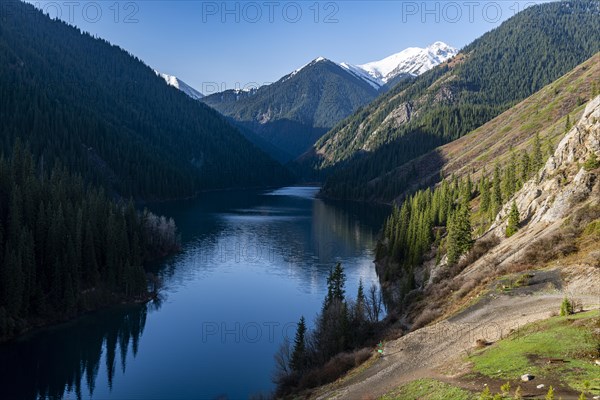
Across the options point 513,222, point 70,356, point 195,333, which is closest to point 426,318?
point 513,222

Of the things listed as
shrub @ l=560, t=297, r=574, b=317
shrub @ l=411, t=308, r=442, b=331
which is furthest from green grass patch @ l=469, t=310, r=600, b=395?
shrub @ l=411, t=308, r=442, b=331

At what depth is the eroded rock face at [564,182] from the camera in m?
52.2

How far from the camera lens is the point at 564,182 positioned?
5847 centimetres

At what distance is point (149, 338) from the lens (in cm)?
6819

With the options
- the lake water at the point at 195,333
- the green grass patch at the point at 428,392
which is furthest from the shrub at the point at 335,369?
the green grass patch at the point at 428,392

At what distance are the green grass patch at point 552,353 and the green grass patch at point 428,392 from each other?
2.42 meters

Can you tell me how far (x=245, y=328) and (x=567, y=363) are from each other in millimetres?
53603

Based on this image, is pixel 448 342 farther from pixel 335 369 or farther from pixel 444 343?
pixel 335 369

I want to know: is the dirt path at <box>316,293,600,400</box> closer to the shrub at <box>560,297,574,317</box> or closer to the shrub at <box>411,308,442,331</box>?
the shrub at <box>560,297,574,317</box>

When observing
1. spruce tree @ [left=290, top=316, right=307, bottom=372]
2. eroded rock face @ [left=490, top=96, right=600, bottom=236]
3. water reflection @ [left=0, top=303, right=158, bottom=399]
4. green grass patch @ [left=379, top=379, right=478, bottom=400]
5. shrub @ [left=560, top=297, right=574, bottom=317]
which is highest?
eroded rock face @ [left=490, top=96, right=600, bottom=236]

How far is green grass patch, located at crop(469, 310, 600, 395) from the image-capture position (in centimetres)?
2339

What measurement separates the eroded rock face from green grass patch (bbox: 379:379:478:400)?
108 ft

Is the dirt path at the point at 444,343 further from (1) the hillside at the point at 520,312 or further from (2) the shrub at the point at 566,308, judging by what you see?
(2) the shrub at the point at 566,308

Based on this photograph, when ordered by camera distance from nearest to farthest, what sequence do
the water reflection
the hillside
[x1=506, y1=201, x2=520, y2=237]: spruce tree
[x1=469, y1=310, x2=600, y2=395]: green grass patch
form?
[x1=469, y1=310, x2=600, y2=395]: green grass patch
the hillside
the water reflection
[x1=506, y1=201, x2=520, y2=237]: spruce tree
